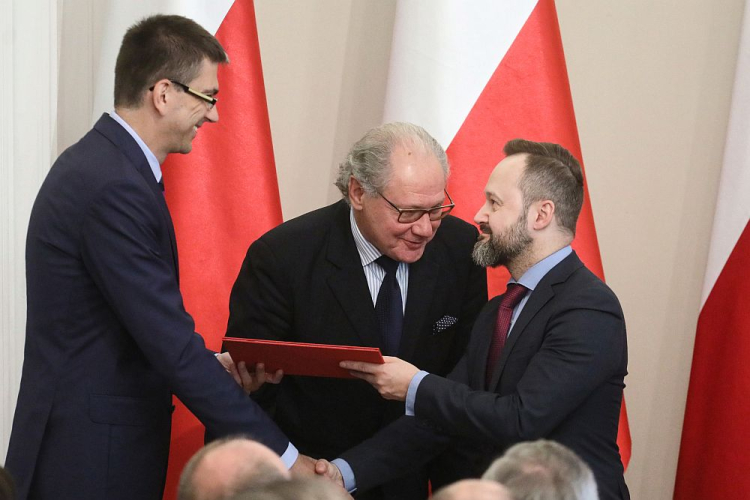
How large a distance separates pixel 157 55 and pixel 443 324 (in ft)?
3.89

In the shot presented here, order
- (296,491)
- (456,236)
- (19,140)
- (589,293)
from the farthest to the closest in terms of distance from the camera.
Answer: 1. (19,140)
2. (456,236)
3. (589,293)
4. (296,491)

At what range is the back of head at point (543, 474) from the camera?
60.4 inches

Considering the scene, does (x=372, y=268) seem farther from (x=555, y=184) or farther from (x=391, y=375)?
(x=555, y=184)

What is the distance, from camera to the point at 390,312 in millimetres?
2850

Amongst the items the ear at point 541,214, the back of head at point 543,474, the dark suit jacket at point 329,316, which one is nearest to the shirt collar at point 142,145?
the dark suit jacket at point 329,316

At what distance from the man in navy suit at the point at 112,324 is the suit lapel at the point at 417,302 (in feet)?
1.76

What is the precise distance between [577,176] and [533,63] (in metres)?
0.78

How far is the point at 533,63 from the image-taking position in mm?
3248

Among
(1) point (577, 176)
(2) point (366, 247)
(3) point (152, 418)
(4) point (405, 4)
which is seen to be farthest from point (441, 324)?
(4) point (405, 4)

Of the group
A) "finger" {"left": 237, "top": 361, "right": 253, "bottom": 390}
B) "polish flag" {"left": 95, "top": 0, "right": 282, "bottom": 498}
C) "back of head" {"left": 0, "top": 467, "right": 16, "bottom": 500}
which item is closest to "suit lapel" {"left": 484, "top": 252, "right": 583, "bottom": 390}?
"finger" {"left": 237, "top": 361, "right": 253, "bottom": 390}

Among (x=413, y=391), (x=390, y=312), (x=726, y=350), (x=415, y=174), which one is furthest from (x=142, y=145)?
(x=726, y=350)

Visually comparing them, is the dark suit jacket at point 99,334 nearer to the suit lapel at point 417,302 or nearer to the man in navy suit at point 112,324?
the man in navy suit at point 112,324

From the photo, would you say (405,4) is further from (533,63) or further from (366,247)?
(366,247)

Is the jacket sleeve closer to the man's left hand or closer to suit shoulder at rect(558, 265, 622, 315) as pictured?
the man's left hand
